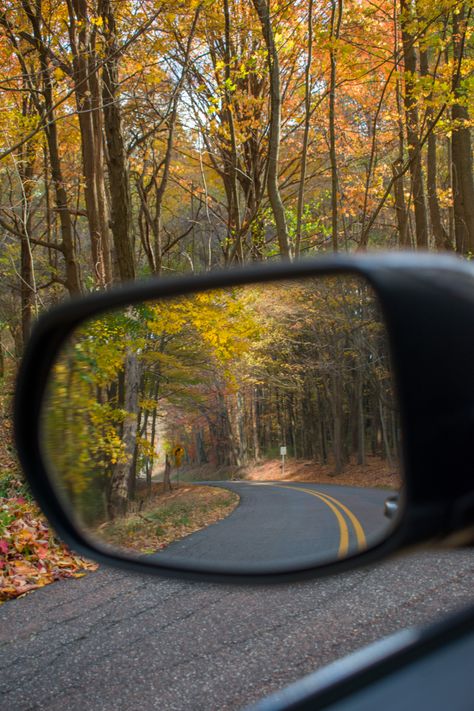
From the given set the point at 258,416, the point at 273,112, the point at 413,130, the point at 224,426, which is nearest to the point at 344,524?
the point at 258,416

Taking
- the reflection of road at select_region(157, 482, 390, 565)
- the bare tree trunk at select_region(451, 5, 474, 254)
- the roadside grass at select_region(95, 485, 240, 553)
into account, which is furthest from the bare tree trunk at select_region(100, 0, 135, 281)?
the reflection of road at select_region(157, 482, 390, 565)

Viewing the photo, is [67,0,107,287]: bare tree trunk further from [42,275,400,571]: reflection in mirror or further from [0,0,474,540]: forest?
[42,275,400,571]: reflection in mirror

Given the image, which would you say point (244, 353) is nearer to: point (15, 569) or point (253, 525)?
point (253, 525)

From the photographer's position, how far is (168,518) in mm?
1749

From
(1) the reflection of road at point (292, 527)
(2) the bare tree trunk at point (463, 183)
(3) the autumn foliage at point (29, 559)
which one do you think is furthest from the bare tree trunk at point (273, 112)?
(1) the reflection of road at point (292, 527)

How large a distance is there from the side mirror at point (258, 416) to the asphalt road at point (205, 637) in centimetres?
137

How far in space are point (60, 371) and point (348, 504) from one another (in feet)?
2.70

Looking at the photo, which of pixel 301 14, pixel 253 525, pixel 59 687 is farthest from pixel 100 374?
pixel 301 14

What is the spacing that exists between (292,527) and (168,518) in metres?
0.58

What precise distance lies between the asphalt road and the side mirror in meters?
1.37

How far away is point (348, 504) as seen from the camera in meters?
1.22

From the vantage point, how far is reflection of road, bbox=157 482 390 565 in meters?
1.12

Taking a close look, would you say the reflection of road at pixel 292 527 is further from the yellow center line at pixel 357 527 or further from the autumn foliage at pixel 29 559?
the autumn foliage at pixel 29 559

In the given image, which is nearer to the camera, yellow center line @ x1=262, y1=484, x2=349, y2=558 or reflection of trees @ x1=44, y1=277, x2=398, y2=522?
yellow center line @ x1=262, y1=484, x2=349, y2=558
